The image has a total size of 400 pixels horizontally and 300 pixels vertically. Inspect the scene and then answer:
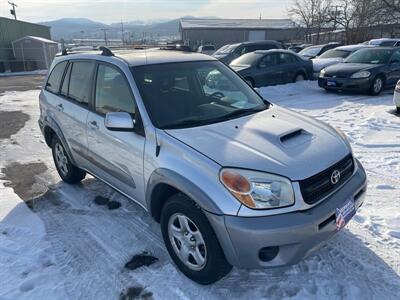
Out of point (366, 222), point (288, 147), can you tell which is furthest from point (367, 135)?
point (288, 147)

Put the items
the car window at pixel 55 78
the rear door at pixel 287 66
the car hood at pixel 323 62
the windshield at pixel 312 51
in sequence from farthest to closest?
the windshield at pixel 312 51, the car hood at pixel 323 62, the rear door at pixel 287 66, the car window at pixel 55 78

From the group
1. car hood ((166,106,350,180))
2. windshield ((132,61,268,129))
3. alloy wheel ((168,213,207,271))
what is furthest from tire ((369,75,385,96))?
alloy wheel ((168,213,207,271))

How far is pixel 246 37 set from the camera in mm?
53750

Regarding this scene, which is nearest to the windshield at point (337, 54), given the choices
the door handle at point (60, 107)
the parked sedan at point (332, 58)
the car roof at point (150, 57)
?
the parked sedan at point (332, 58)

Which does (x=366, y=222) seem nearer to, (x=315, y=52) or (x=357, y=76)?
(x=357, y=76)

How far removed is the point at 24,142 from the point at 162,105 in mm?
5189

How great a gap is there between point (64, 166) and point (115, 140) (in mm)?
1893

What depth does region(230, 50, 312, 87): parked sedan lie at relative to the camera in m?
12.2

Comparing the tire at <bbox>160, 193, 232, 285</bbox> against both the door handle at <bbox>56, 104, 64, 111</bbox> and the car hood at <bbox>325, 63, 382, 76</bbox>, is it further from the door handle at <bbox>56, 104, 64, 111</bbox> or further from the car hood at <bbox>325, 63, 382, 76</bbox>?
the car hood at <bbox>325, 63, 382, 76</bbox>

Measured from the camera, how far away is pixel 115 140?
3.49 meters

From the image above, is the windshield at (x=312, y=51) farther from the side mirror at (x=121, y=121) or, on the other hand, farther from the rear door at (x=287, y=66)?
the side mirror at (x=121, y=121)

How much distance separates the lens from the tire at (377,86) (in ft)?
35.1

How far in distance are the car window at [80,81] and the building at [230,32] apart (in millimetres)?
48066

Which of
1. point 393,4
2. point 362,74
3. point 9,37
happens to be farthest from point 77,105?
point 9,37
